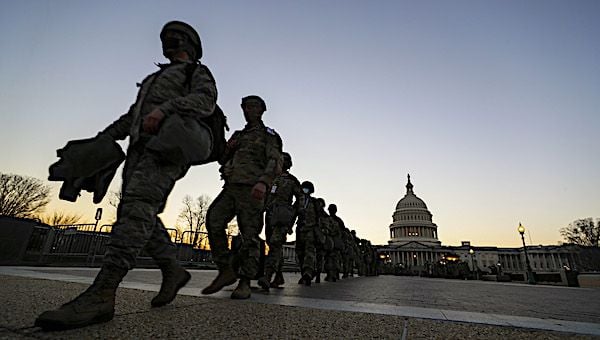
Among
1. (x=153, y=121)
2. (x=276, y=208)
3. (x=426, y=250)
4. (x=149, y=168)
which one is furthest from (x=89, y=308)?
(x=426, y=250)

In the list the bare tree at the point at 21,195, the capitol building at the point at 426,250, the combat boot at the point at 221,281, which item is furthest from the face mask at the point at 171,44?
the capitol building at the point at 426,250

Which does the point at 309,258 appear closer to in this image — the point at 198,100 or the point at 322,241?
the point at 322,241

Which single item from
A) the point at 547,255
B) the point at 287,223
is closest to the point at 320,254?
the point at 287,223

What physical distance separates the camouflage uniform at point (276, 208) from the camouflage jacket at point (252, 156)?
107 cm

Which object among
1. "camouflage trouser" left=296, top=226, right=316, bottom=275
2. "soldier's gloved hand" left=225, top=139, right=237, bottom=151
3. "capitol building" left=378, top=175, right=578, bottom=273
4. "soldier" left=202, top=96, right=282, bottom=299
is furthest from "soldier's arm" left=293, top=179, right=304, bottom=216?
"capitol building" left=378, top=175, right=578, bottom=273

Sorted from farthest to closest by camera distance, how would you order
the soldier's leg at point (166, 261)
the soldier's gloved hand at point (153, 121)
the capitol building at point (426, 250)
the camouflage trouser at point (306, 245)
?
1. the capitol building at point (426, 250)
2. the camouflage trouser at point (306, 245)
3. the soldier's leg at point (166, 261)
4. the soldier's gloved hand at point (153, 121)

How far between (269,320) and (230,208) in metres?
1.98

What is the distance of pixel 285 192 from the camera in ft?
19.6

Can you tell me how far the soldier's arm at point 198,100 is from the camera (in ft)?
7.40

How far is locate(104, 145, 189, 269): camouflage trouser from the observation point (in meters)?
1.96

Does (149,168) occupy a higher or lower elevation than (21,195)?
lower

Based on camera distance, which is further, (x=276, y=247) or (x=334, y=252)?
(x=334, y=252)

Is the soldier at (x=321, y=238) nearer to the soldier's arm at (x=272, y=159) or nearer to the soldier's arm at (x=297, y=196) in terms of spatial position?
the soldier's arm at (x=297, y=196)

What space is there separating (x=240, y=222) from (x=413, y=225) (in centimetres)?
9992
